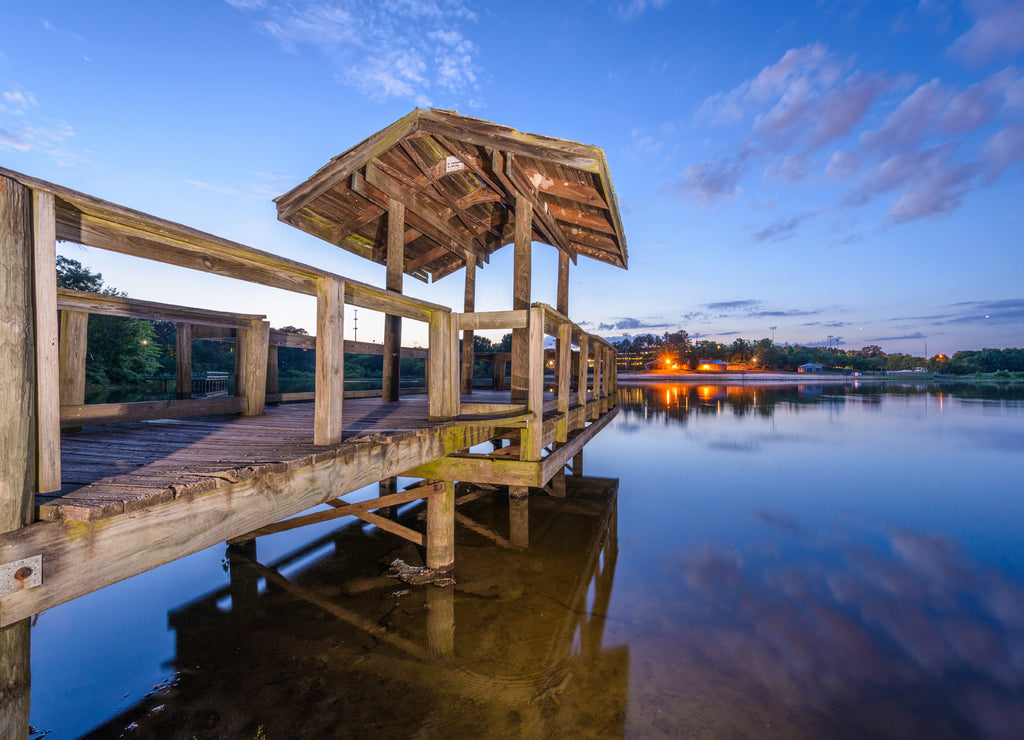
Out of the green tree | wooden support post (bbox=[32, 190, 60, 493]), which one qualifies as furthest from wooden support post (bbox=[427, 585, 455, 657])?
the green tree

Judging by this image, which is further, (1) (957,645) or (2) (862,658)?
(1) (957,645)

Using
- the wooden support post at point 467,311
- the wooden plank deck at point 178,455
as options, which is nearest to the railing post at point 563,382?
the wooden plank deck at point 178,455

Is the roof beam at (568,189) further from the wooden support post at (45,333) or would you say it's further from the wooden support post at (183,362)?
the wooden support post at (45,333)

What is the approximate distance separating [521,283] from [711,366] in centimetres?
11155

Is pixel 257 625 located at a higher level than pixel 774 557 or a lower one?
higher

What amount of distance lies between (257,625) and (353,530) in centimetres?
315

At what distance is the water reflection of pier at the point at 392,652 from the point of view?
11.1 ft

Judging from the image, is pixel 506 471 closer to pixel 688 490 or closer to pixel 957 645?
pixel 957 645

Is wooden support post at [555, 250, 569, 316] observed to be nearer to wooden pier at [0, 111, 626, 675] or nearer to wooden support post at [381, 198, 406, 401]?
wooden pier at [0, 111, 626, 675]

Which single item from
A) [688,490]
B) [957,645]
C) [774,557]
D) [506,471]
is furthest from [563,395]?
[688,490]

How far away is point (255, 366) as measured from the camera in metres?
5.05

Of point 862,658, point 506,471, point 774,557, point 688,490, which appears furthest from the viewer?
point 688,490

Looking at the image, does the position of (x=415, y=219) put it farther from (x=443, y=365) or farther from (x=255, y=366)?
(x=443, y=365)

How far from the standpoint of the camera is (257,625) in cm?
467
